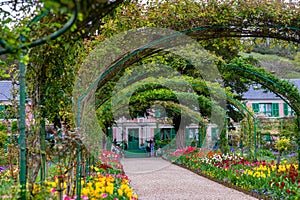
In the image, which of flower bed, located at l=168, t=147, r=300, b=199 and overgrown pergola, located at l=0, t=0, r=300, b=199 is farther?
flower bed, located at l=168, t=147, r=300, b=199

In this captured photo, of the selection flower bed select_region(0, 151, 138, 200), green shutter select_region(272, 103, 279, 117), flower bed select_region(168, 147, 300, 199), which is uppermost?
green shutter select_region(272, 103, 279, 117)

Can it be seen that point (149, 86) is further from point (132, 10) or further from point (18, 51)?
point (18, 51)

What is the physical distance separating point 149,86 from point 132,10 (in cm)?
832

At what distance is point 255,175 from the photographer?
9.32 metres

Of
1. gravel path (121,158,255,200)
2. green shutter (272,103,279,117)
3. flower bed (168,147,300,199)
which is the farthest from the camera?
green shutter (272,103,279,117)

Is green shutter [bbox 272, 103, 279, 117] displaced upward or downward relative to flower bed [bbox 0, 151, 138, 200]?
upward

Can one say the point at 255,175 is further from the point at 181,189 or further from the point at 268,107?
the point at 268,107

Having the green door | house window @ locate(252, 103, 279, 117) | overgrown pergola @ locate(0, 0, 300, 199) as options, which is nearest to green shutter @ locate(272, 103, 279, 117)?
house window @ locate(252, 103, 279, 117)

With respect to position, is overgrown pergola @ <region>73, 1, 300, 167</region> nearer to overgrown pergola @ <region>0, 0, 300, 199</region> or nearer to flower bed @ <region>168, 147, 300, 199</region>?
overgrown pergola @ <region>0, 0, 300, 199</region>

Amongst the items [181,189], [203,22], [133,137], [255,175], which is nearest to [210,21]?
[203,22]

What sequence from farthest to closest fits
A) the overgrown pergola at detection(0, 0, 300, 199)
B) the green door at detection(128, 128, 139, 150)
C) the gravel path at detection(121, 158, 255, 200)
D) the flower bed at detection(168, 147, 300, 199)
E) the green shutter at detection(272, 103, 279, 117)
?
the green shutter at detection(272, 103, 279, 117)
the green door at detection(128, 128, 139, 150)
the gravel path at detection(121, 158, 255, 200)
the flower bed at detection(168, 147, 300, 199)
the overgrown pergola at detection(0, 0, 300, 199)

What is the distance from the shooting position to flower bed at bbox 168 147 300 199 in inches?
303

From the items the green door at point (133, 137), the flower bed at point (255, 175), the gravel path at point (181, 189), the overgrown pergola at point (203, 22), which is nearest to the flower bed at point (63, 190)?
the overgrown pergola at point (203, 22)

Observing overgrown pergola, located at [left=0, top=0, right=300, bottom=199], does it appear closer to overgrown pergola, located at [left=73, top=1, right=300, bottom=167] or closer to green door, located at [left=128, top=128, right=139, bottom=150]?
overgrown pergola, located at [left=73, top=1, right=300, bottom=167]
